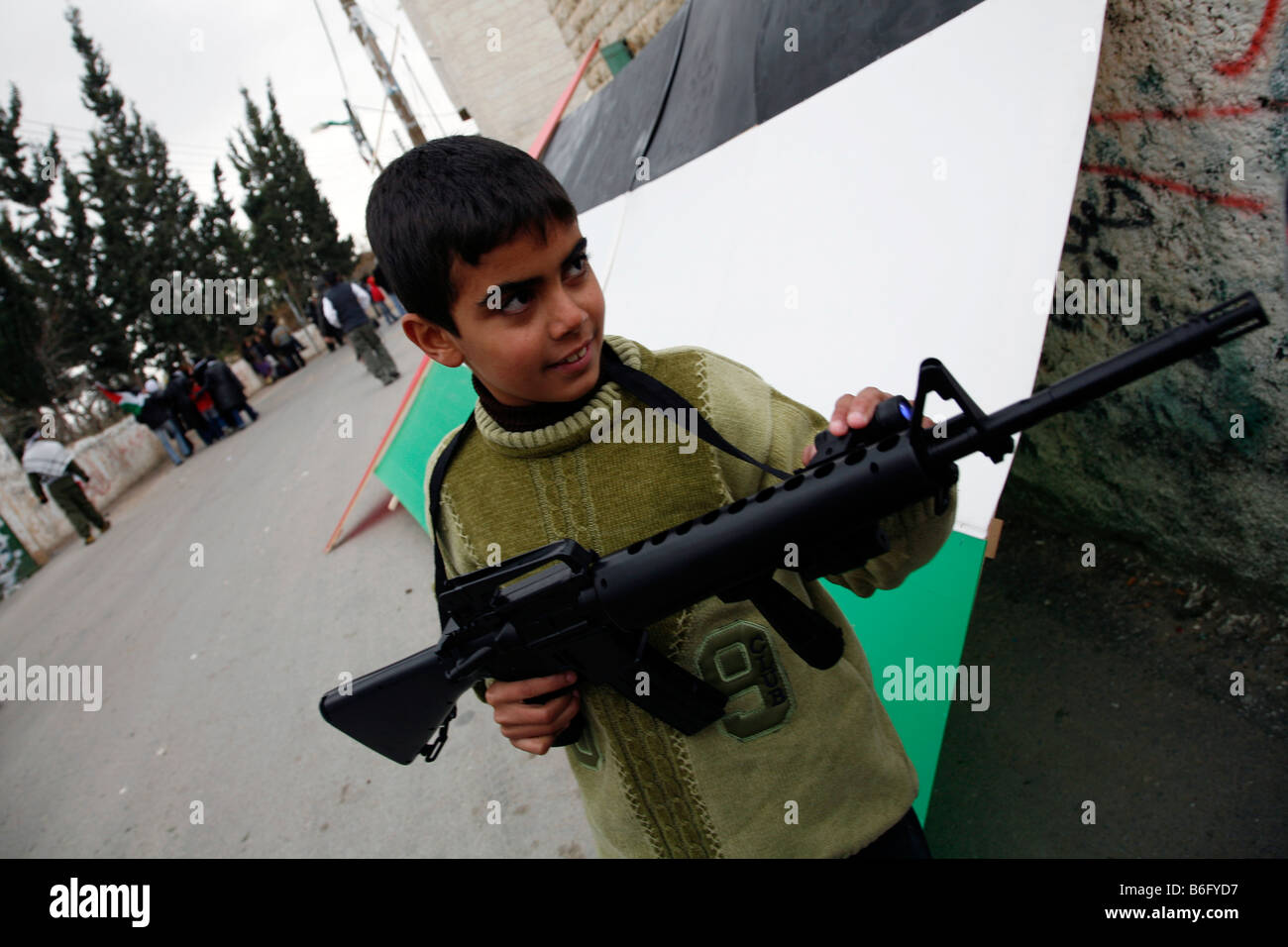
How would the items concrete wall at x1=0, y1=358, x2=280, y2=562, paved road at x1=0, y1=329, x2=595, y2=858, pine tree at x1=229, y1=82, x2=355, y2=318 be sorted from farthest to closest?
pine tree at x1=229, y1=82, x2=355, y2=318
concrete wall at x1=0, y1=358, x2=280, y2=562
paved road at x1=0, y1=329, x2=595, y2=858

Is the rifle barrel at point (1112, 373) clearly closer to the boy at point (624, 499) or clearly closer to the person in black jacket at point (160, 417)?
the boy at point (624, 499)

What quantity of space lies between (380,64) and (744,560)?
24.9 metres

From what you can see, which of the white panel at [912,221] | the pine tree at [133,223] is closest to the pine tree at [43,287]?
the pine tree at [133,223]

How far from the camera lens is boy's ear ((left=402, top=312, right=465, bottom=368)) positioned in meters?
1.20

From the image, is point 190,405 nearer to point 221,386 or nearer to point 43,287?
point 221,386

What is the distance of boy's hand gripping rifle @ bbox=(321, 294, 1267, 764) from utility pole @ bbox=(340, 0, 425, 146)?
21.9 meters

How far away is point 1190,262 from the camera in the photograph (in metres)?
2.00

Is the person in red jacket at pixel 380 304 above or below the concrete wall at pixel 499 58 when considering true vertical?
below

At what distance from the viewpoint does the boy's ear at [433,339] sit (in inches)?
47.3

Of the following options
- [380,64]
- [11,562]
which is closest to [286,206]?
[380,64]

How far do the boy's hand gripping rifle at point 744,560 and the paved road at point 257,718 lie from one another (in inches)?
61.0

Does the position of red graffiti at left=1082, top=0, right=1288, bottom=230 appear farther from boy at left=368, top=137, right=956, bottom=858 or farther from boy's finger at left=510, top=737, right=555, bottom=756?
boy's finger at left=510, top=737, right=555, bottom=756

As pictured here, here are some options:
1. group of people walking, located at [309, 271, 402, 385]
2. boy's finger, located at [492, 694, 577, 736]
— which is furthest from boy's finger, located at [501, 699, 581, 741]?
group of people walking, located at [309, 271, 402, 385]
